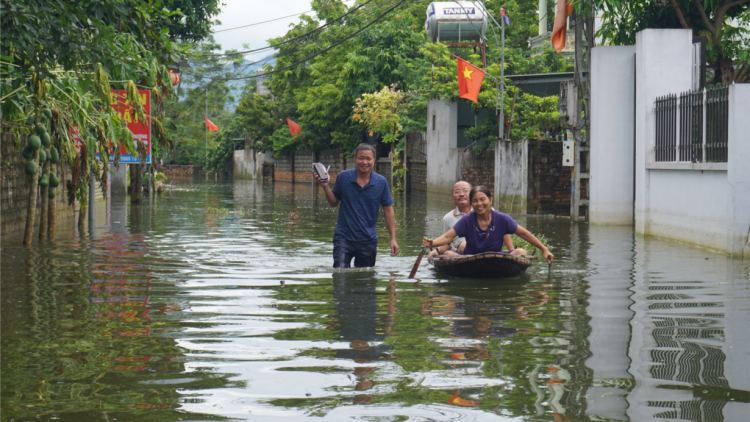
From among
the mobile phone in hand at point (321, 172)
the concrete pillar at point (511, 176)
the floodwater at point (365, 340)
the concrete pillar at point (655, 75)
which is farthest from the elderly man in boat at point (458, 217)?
the concrete pillar at point (511, 176)

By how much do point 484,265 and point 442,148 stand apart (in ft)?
86.8

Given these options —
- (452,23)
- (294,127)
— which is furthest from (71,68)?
(294,127)

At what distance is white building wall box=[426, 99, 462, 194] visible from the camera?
35969 mm

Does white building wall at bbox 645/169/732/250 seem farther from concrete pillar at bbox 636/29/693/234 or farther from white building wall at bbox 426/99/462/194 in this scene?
white building wall at bbox 426/99/462/194

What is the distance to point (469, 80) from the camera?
29859 millimetres

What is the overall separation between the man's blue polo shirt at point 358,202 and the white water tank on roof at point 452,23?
3084cm

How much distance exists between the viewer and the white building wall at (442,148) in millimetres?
35969

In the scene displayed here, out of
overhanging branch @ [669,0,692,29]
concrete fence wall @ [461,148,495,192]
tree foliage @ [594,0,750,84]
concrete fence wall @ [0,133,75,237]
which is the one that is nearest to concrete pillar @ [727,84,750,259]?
tree foliage @ [594,0,750,84]

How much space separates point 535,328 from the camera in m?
7.62

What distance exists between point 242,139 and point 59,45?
248 feet

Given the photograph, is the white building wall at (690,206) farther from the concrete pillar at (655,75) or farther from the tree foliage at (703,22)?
the tree foliage at (703,22)

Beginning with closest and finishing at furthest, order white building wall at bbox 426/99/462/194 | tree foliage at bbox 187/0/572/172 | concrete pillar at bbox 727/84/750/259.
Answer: concrete pillar at bbox 727/84/750/259 < white building wall at bbox 426/99/462/194 < tree foliage at bbox 187/0/572/172

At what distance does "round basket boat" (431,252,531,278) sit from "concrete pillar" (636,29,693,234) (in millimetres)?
7955

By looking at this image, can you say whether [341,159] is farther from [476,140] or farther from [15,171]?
[15,171]
